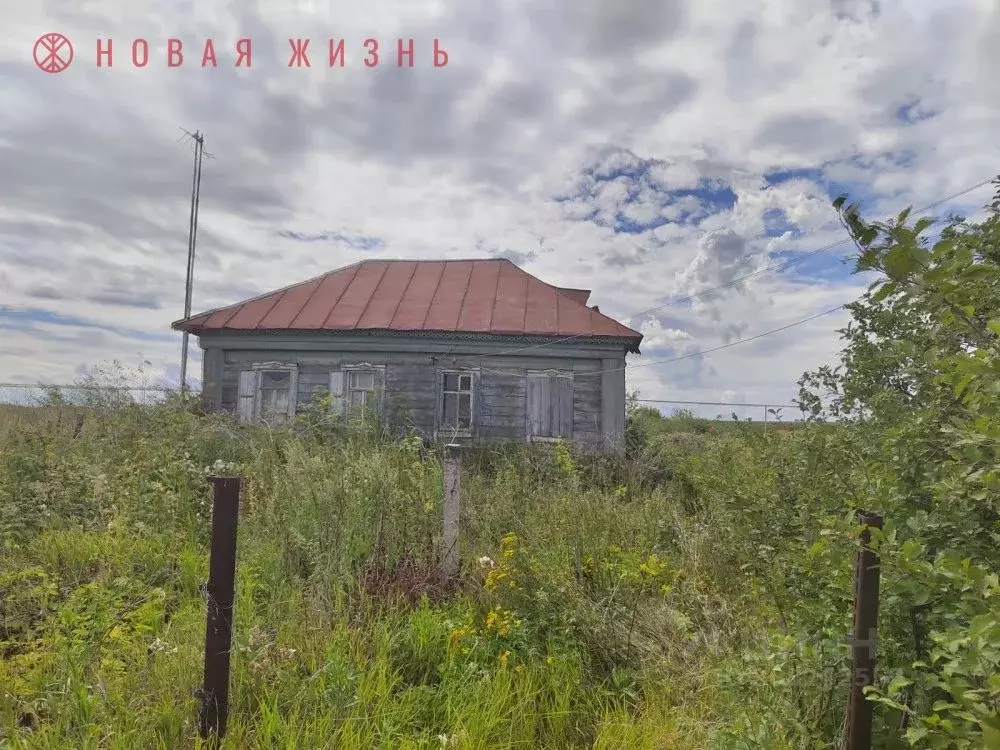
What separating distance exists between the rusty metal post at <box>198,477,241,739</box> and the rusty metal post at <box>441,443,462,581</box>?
171 centimetres

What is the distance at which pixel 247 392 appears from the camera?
13.1 m

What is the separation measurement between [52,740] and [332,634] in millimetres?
1158

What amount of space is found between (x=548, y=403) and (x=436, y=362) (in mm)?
2531

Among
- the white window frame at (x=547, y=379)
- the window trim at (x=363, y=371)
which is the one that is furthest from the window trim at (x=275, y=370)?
the white window frame at (x=547, y=379)

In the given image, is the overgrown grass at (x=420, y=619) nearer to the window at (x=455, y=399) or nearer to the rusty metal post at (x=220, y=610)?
the rusty metal post at (x=220, y=610)

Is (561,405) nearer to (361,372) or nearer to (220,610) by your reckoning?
(361,372)

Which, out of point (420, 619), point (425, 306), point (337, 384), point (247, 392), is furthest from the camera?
point (425, 306)

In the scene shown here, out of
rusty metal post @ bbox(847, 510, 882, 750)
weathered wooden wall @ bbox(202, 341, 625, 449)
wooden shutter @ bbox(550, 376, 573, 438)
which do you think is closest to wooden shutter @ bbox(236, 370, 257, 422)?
weathered wooden wall @ bbox(202, 341, 625, 449)

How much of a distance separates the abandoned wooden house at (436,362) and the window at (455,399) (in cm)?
2

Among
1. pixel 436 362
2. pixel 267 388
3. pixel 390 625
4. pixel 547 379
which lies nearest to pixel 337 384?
pixel 267 388

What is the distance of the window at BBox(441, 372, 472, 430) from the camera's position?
1267cm

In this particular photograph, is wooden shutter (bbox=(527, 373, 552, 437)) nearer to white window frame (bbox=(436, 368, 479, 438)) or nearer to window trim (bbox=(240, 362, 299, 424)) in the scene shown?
white window frame (bbox=(436, 368, 479, 438))

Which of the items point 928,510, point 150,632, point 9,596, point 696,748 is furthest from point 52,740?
point 928,510

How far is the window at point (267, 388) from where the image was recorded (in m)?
13.0
